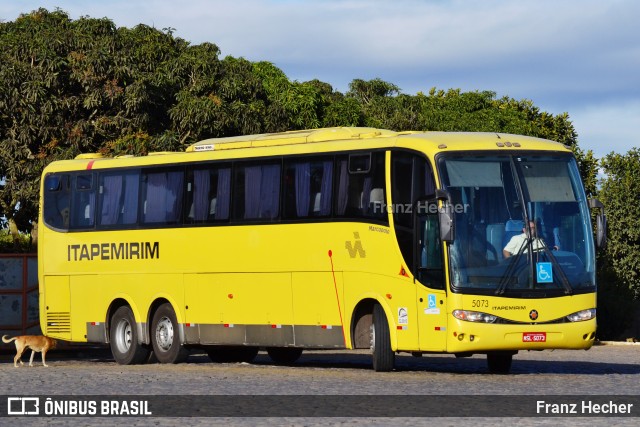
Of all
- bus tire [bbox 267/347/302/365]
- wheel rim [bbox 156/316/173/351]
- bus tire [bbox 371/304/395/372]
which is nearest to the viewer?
bus tire [bbox 371/304/395/372]

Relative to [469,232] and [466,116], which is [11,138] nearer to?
[469,232]

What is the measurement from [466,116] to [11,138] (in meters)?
36.8

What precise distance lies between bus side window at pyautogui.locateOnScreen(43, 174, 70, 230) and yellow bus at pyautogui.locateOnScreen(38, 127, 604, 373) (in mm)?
40

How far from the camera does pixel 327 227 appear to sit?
2323 cm

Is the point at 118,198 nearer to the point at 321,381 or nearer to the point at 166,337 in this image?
the point at 166,337

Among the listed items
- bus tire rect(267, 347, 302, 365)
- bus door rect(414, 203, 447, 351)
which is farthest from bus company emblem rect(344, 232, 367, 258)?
bus tire rect(267, 347, 302, 365)

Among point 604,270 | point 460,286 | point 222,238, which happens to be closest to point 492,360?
point 460,286

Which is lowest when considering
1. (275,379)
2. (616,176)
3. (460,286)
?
(275,379)

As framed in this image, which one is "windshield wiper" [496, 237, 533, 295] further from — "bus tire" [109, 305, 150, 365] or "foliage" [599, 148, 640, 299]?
"foliage" [599, 148, 640, 299]

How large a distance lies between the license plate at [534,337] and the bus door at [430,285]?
1141 mm

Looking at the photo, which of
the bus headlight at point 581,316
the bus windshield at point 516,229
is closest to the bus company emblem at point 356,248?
the bus windshield at point 516,229

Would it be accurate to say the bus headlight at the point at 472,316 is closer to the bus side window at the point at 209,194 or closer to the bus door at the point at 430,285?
the bus door at the point at 430,285

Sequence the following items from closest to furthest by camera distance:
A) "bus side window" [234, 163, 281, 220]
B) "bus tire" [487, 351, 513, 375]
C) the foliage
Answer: "bus tire" [487, 351, 513, 375], "bus side window" [234, 163, 281, 220], the foliage

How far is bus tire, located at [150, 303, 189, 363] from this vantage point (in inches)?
1041
